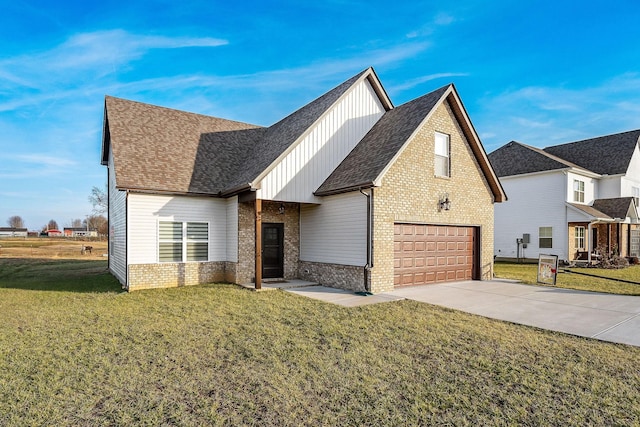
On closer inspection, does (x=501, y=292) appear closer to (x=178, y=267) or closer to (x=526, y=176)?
(x=178, y=267)

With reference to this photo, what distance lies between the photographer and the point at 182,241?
12.6 metres

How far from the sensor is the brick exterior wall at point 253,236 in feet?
41.9

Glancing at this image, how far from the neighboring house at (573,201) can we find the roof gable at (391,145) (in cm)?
1125

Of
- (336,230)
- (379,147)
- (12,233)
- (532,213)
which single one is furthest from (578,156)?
(12,233)

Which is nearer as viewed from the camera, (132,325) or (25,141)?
(132,325)

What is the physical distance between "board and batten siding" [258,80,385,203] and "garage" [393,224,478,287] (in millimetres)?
3644

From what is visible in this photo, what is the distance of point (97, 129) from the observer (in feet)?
58.7

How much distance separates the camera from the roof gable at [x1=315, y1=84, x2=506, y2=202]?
1135 centimetres

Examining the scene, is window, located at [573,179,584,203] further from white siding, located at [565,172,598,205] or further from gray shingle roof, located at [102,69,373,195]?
gray shingle roof, located at [102,69,373,195]

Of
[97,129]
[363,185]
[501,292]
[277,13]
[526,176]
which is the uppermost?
[277,13]

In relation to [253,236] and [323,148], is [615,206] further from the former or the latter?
[253,236]

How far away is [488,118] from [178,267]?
61.4ft

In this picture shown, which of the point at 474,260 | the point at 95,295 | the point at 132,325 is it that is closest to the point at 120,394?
the point at 132,325

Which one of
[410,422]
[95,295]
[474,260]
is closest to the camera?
[410,422]
